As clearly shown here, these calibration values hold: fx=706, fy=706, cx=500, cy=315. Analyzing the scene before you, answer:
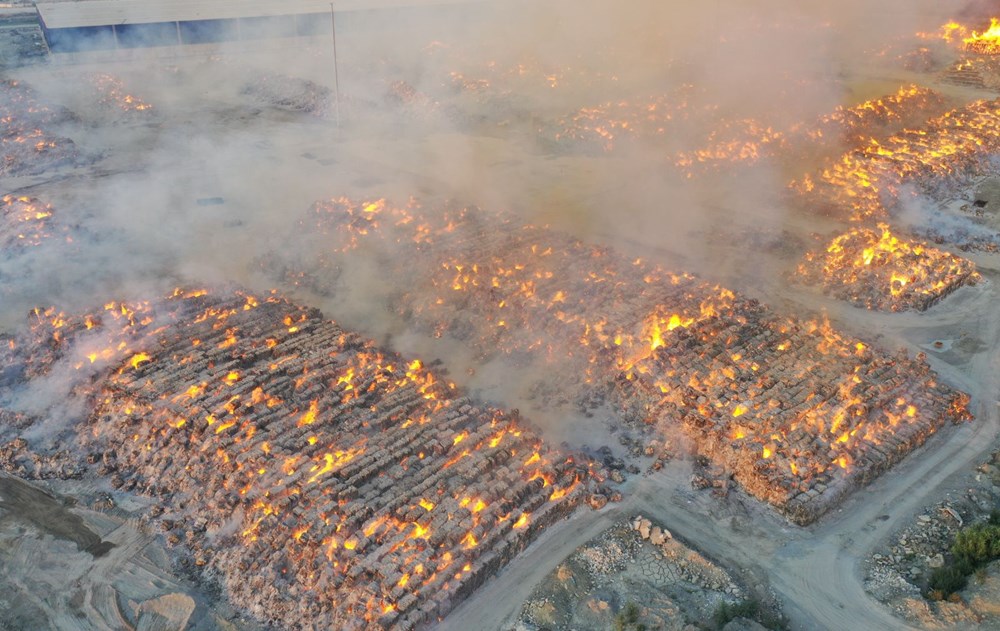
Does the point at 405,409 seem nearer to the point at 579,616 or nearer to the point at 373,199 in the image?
the point at 579,616

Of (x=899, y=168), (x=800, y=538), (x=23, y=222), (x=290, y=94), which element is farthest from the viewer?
(x=290, y=94)

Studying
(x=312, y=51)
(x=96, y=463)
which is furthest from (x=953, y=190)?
(x=312, y=51)

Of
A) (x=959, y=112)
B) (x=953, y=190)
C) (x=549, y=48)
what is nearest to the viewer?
(x=953, y=190)

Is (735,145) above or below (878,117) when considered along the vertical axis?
below

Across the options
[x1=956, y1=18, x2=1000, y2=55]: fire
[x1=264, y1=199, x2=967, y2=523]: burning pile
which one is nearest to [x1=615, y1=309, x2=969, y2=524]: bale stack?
[x1=264, y1=199, x2=967, y2=523]: burning pile

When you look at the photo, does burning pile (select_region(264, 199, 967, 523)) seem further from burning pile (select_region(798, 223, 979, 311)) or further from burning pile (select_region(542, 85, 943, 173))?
burning pile (select_region(542, 85, 943, 173))

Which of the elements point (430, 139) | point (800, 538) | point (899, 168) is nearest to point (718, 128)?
point (899, 168)

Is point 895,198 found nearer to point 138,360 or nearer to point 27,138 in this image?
→ point 138,360
